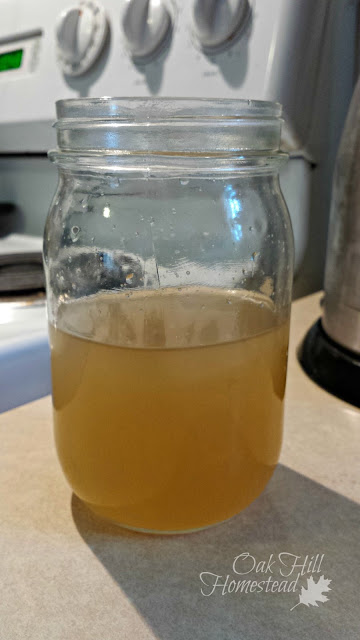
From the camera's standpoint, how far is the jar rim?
317mm

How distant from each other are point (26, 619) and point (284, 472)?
220 millimetres

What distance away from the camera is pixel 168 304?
396 millimetres

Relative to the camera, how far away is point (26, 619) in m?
0.30

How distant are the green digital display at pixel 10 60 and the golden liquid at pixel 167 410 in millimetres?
607

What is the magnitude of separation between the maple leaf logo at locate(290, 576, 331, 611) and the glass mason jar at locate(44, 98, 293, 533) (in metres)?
0.07

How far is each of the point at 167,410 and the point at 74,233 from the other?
5.5 inches

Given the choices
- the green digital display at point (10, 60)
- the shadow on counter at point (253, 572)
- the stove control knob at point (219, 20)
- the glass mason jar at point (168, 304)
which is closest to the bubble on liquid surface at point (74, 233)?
the glass mason jar at point (168, 304)

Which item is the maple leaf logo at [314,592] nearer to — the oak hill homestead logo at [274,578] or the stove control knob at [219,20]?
the oak hill homestead logo at [274,578]

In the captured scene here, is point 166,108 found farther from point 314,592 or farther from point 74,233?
point 314,592

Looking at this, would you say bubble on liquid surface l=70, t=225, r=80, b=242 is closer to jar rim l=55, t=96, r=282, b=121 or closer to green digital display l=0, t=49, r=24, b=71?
jar rim l=55, t=96, r=282, b=121

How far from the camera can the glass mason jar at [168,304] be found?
333 mm

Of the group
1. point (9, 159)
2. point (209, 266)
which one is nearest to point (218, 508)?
point (209, 266)

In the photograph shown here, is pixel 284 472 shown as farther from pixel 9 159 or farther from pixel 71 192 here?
pixel 9 159

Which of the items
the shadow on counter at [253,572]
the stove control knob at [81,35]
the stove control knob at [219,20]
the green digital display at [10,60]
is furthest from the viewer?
the green digital display at [10,60]
